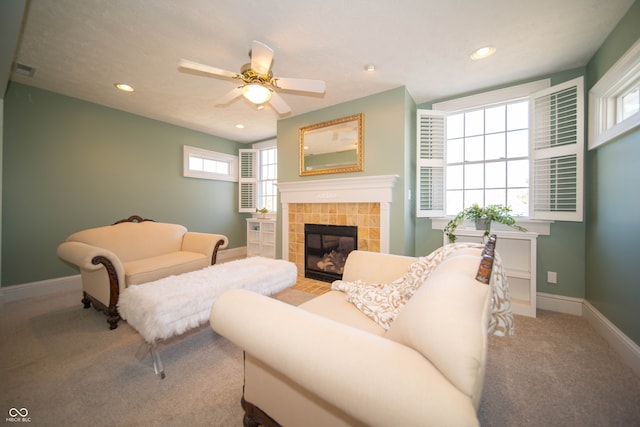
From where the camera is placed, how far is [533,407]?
4.16 feet

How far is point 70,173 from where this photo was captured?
9.75 ft

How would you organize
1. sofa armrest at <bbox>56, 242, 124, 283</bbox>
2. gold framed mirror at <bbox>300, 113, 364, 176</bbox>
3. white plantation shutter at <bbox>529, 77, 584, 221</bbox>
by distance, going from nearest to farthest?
sofa armrest at <bbox>56, 242, 124, 283</bbox>, white plantation shutter at <bbox>529, 77, 584, 221</bbox>, gold framed mirror at <bbox>300, 113, 364, 176</bbox>

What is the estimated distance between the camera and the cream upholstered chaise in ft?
6.62

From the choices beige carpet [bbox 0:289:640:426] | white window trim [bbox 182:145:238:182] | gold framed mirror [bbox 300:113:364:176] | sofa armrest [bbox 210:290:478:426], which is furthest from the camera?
white window trim [bbox 182:145:238:182]

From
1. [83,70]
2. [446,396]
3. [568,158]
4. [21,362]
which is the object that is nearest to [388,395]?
[446,396]

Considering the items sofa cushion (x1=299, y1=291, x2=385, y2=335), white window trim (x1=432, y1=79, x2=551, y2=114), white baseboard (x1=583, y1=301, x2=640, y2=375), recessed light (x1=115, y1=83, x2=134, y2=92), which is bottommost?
white baseboard (x1=583, y1=301, x2=640, y2=375)

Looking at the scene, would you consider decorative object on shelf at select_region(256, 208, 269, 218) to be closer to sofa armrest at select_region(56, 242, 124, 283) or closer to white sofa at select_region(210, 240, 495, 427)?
sofa armrest at select_region(56, 242, 124, 283)

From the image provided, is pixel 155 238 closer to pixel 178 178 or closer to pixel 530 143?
pixel 178 178

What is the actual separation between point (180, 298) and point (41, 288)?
2.84 m

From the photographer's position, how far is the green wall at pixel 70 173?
8.65 ft

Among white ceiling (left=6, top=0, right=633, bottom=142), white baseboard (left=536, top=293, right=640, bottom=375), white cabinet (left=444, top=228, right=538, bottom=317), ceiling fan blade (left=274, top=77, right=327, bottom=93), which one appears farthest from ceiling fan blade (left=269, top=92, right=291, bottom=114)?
white baseboard (left=536, top=293, right=640, bottom=375)

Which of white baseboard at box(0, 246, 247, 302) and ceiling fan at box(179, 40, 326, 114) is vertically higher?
ceiling fan at box(179, 40, 326, 114)

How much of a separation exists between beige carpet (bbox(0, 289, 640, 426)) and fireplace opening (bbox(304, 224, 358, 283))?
1.71 m

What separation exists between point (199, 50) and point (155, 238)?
91.9 inches
